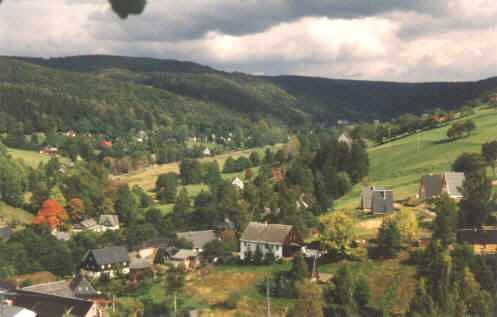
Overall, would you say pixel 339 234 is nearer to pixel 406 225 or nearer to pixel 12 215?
pixel 406 225

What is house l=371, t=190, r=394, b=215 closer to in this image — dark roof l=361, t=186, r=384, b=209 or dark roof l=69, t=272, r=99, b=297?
dark roof l=361, t=186, r=384, b=209

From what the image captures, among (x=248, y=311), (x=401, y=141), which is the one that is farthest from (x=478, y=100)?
(x=248, y=311)

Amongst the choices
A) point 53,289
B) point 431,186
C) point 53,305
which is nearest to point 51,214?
point 53,289

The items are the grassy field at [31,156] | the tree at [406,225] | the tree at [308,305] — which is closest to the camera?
the tree at [308,305]

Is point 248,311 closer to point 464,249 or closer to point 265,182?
point 464,249

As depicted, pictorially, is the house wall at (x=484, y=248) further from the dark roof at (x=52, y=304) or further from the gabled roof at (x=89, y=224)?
the gabled roof at (x=89, y=224)

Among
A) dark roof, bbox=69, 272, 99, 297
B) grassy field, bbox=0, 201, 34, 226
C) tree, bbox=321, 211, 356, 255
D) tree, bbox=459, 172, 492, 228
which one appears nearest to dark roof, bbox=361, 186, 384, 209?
tree, bbox=459, 172, 492, 228

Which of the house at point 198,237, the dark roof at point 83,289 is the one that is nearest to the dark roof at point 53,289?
the dark roof at point 83,289
